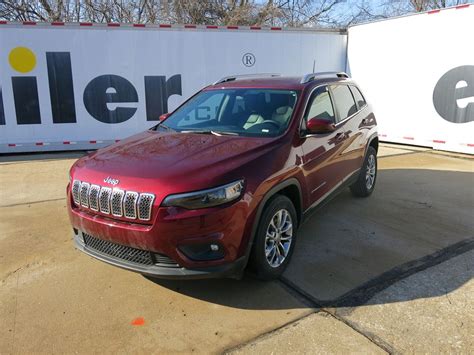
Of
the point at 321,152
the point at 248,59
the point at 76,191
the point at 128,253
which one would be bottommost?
the point at 128,253

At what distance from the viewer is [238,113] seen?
170 inches

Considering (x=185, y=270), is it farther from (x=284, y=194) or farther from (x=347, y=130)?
(x=347, y=130)

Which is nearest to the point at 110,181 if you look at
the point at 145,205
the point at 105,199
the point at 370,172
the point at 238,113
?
Result: the point at 105,199

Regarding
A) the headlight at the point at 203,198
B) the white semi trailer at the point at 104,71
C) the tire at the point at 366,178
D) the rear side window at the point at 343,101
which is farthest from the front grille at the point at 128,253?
the white semi trailer at the point at 104,71

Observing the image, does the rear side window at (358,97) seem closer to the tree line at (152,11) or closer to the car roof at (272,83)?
the car roof at (272,83)

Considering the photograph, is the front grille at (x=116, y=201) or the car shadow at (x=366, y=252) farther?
the car shadow at (x=366, y=252)

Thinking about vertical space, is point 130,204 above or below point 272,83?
below

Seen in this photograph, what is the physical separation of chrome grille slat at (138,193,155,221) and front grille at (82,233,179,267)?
29 cm

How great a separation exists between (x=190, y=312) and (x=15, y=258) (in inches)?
84.5

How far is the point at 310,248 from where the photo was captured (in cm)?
431

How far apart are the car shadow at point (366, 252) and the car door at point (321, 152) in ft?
1.43

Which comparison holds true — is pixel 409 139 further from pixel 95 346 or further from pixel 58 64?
pixel 95 346

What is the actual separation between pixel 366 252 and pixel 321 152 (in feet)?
3.71

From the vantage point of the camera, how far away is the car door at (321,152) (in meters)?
4.01
